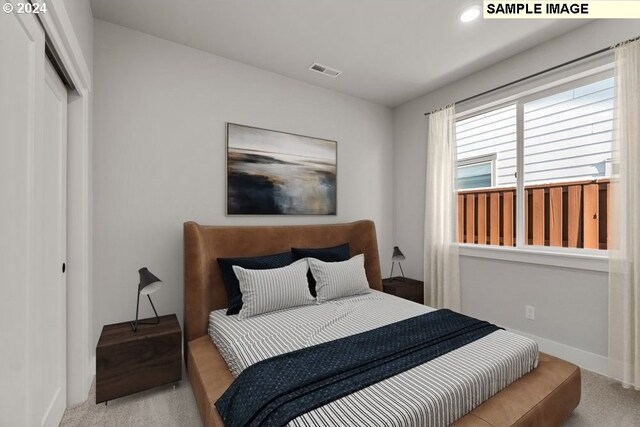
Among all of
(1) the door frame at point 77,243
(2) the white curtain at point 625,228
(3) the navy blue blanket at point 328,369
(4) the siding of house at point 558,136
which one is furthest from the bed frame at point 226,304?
(4) the siding of house at point 558,136

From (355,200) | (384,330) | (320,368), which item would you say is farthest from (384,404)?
(355,200)

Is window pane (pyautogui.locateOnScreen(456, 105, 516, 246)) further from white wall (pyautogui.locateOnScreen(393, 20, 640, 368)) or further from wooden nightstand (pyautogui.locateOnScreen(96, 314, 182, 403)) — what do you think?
wooden nightstand (pyautogui.locateOnScreen(96, 314, 182, 403))

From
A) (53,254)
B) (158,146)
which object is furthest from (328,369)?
(158,146)

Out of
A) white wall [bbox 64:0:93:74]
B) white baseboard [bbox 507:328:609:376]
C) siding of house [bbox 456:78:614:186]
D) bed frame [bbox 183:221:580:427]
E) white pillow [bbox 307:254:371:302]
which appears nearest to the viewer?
bed frame [bbox 183:221:580:427]

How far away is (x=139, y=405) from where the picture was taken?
1891 millimetres

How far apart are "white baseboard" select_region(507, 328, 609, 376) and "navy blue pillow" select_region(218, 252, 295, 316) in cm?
234

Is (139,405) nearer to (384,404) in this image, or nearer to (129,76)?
(384,404)

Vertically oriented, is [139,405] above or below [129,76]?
below

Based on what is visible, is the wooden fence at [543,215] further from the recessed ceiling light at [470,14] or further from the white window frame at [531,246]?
the recessed ceiling light at [470,14]

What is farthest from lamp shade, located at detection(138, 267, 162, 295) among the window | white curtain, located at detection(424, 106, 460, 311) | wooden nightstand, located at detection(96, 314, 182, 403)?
the window

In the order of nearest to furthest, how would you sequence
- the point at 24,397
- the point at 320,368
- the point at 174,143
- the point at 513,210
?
the point at 24,397 → the point at 320,368 → the point at 174,143 → the point at 513,210

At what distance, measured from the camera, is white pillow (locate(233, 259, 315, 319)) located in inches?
87.0

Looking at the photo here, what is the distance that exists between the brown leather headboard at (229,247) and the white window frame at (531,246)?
A: 1082mm

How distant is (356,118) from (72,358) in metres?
3.43
